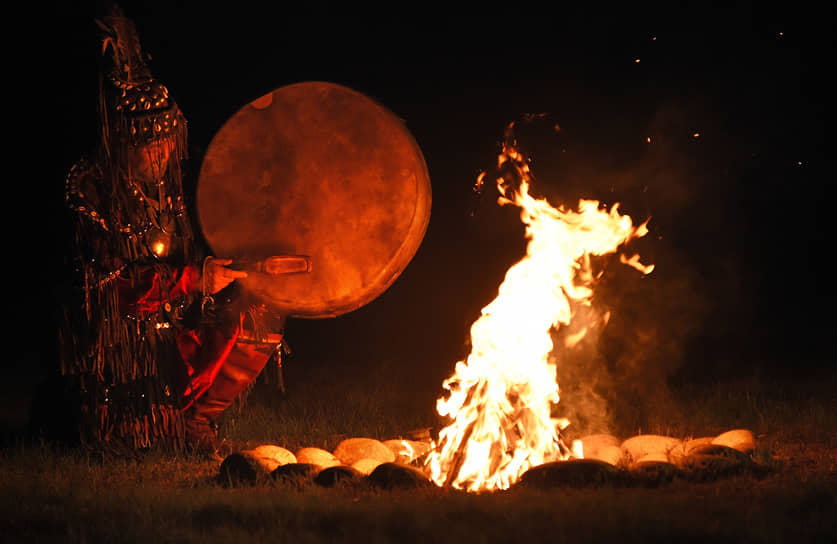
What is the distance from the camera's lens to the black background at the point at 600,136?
7.51 m

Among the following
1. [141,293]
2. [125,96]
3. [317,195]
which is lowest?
[141,293]

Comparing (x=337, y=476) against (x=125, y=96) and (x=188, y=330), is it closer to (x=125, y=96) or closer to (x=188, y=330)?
(x=188, y=330)

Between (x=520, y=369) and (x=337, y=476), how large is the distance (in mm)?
1059

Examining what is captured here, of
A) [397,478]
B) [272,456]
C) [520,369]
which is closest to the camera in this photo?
[397,478]

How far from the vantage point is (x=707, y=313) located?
8562 millimetres

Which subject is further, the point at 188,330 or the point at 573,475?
the point at 188,330

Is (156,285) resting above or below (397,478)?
above

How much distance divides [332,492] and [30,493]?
1.19 metres

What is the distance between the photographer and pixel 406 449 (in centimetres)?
529

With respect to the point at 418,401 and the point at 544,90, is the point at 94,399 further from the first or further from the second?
the point at 544,90

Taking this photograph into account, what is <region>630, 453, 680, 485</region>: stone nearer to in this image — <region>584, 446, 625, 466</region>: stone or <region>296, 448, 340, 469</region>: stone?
<region>584, 446, 625, 466</region>: stone

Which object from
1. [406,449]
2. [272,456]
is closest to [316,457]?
→ [272,456]

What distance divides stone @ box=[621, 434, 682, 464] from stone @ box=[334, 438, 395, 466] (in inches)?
44.9

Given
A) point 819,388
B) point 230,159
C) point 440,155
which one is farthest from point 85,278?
point 819,388
